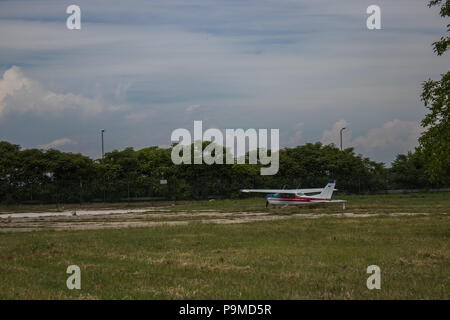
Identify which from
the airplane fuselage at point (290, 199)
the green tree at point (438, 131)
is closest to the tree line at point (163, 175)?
the airplane fuselage at point (290, 199)

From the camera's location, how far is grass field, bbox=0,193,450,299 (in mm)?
9539

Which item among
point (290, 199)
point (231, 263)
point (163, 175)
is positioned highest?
point (163, 175)

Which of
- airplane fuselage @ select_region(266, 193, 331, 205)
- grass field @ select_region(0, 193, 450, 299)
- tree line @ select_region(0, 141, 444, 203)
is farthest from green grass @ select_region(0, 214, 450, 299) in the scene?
tree line @ select_region(0, 141, 444, 203)

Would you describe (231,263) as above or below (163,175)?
below

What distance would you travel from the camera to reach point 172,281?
10.7m

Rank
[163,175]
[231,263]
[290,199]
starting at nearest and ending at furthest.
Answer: [231,263] < [290,199] < [163,175]

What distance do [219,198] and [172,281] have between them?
143ft

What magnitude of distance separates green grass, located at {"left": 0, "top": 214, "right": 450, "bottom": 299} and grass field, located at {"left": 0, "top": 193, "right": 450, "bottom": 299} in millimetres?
21

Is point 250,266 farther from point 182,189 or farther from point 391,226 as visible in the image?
point 182,189

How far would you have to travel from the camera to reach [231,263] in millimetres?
13016

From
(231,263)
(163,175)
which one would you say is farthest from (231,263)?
(163,175)

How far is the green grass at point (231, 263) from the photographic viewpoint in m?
9.54

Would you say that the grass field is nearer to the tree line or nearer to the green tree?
the green tree

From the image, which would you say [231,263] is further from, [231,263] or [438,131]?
[438,131]
